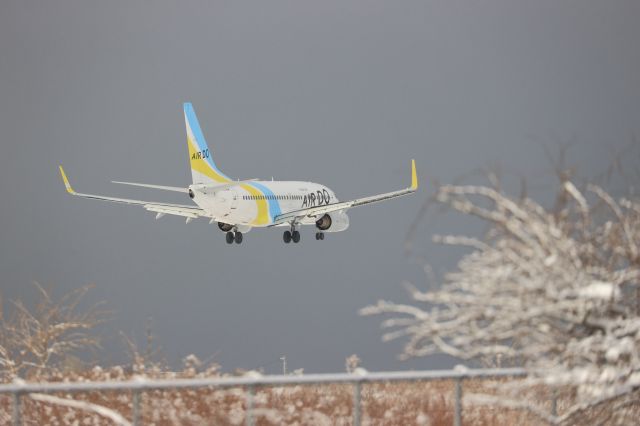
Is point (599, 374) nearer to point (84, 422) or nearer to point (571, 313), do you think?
point (571, 313)

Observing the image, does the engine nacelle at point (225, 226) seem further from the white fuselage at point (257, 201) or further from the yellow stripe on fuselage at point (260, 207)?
the yellow stripe on fuselage at point (260, 207)

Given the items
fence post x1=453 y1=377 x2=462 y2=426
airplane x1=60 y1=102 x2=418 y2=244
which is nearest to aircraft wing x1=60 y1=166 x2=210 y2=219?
airplane x1=60 y1=102 x2=418 y2=244

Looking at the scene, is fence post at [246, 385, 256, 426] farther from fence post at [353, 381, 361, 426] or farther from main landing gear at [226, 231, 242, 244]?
main landing gear at [226, 231, 242, 244]

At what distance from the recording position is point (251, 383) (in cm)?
1128

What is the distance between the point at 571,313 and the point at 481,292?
944mm

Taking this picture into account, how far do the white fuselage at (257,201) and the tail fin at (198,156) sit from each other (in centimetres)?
197

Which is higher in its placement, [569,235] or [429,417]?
[569,235]

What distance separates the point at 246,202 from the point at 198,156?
4.59 meters

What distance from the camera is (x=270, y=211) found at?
40812 millimetres

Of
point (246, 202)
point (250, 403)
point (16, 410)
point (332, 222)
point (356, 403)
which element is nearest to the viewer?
point (16, 410)

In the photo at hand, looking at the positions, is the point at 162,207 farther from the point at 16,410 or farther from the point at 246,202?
the point at 16,410

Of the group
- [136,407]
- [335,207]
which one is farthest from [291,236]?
[136,407]

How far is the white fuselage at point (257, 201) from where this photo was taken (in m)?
38.8

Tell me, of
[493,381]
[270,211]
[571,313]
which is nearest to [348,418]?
[493,381]
